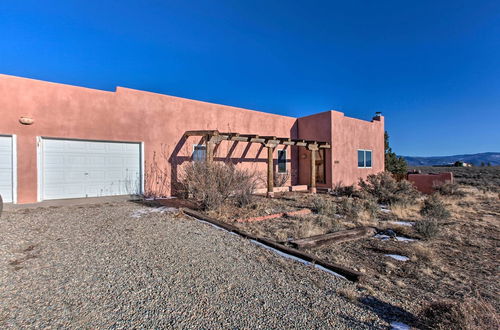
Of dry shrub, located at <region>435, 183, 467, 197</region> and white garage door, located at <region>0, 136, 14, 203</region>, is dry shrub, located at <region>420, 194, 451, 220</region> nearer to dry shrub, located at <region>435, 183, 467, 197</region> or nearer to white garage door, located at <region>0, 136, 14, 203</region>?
dry shrub, located at <region>435, 183, 467, 197</region>

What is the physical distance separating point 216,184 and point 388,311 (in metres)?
5.29

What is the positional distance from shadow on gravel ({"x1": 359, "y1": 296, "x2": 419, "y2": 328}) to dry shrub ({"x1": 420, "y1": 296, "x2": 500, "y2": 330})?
0.34ft

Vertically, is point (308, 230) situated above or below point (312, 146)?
below

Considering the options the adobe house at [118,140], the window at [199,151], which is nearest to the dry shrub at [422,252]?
the adobe house at [118,140]

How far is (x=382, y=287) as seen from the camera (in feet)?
9.61

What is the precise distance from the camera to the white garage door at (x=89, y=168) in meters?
8.25

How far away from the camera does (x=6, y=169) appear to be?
764 centimetres

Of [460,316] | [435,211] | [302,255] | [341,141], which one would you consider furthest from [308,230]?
[341,141]

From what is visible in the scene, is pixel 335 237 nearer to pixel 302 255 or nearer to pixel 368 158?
pixel 302 255

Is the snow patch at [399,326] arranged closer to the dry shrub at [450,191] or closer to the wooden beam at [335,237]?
the wooden beam at [335,237]

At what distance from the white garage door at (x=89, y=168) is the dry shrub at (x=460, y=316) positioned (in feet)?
31.8

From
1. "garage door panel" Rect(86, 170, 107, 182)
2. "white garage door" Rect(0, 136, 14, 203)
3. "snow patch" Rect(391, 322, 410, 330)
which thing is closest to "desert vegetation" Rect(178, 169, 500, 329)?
"snow patch" Rect(391, 322, 410, 330)

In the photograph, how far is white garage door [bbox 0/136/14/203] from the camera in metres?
7.59

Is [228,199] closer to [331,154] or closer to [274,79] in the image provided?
[331,154]
